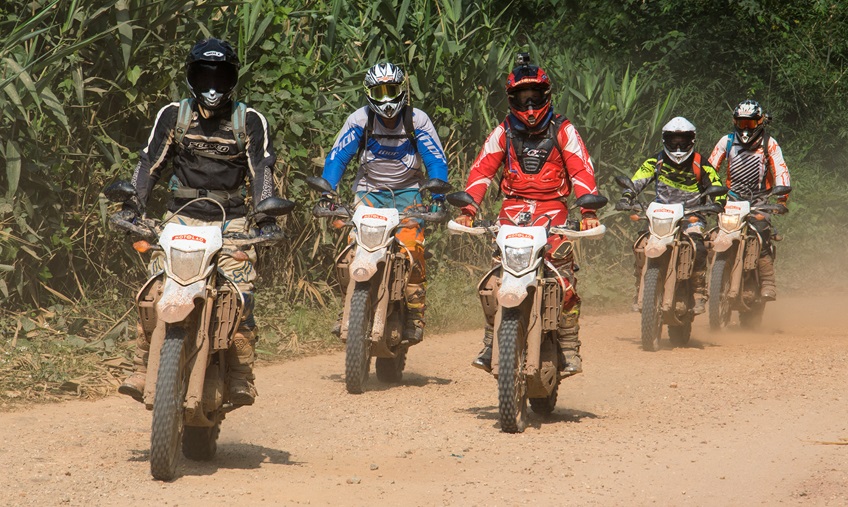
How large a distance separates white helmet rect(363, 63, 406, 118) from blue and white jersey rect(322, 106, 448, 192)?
0.12 m

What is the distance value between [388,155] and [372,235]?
1163mm

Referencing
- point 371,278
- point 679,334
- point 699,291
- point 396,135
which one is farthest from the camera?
point 679,334

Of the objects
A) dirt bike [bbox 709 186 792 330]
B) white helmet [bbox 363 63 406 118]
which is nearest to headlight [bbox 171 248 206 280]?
white helmet [bbox 363 63 406 118]

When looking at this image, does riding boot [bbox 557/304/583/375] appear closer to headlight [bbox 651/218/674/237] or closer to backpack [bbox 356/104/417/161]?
backpack [bbox 356/104/417/161]

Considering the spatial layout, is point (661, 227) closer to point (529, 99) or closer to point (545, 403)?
point (529, 99)

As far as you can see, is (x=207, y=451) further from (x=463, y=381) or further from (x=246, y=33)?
(x=246, y=33)


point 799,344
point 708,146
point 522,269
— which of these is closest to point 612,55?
point 708,146

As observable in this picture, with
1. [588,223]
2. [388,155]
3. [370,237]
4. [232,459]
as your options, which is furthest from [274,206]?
[388,155]

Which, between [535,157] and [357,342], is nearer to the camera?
[535,157]

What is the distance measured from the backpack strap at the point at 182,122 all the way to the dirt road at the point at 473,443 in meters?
1.73

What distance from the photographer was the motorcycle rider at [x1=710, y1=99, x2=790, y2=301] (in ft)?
46.2

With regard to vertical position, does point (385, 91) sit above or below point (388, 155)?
above

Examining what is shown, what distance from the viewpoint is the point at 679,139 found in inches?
496

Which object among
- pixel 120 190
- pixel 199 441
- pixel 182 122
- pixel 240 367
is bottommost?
pixel 199 441
